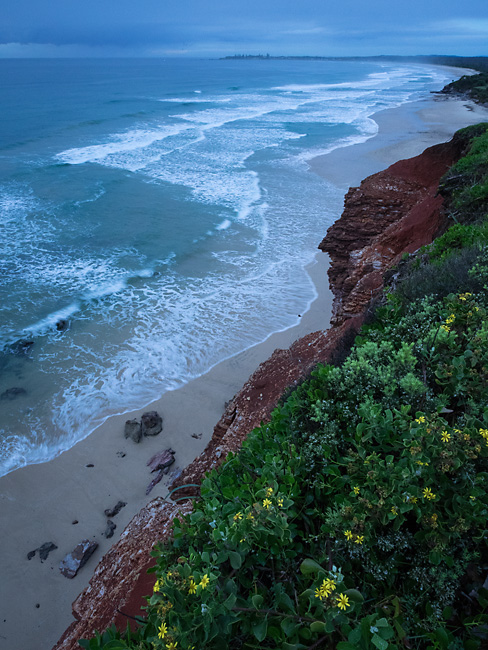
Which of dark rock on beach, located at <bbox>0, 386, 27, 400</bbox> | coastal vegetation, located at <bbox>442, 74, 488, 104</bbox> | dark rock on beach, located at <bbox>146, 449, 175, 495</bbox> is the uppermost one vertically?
coastal vegetation, located at <bbox>442, 74, 488, 104</bbox>

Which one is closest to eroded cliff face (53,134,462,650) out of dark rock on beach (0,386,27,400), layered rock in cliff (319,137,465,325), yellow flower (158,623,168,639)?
layered rock in cliff (319,137,465,325)

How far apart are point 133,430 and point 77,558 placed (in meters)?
2.58

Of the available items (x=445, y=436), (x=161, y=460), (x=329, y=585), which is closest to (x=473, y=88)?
(x=161, y=460)

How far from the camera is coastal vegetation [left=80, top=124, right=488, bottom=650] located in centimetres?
188

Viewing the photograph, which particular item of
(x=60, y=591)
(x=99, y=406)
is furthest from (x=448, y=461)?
(x=99, y=406)

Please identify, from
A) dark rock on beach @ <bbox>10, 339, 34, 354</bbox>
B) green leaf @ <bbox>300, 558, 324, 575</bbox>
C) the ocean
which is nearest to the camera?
green leaf @ <bbox>300, 558, 324, 575</bbox>

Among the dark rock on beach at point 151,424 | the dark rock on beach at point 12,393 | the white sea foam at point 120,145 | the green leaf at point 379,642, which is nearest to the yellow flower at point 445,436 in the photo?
the green leaf at point 379,642

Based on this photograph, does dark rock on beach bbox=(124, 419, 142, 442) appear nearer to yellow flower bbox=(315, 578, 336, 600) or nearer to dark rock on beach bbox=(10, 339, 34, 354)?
dark rock on beach bbox=(10, 339, 34, 354)

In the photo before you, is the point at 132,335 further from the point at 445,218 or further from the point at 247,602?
the point at 247,602

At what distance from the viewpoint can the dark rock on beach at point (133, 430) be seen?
851 cm

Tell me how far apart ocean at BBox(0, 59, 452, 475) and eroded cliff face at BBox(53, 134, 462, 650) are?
284cm

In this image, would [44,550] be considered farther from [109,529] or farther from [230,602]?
[230,602]

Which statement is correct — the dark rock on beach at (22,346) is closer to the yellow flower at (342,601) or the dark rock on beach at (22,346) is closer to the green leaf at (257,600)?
the green leaf at (257,600)

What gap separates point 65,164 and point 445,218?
2716cm
